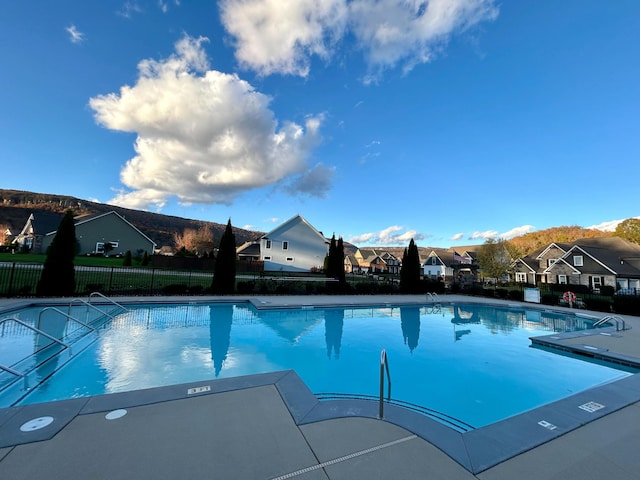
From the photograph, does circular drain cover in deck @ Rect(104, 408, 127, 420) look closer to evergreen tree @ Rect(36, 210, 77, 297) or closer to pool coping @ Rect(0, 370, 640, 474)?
pool coping @ Rect(0, 370, 640, 474)

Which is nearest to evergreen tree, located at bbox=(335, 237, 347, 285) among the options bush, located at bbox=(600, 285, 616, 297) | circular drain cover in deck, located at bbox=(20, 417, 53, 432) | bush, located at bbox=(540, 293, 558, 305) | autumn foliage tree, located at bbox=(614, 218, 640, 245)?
bush, located at bbox=(540, 293, 558, 305)

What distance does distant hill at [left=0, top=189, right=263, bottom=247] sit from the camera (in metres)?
58.7

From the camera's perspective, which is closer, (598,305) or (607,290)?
(598,305)

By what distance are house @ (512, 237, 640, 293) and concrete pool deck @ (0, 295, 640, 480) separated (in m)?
31.8

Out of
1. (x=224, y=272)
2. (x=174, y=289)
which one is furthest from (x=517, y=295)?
(x=174, y=289)

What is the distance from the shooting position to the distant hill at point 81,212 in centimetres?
5866

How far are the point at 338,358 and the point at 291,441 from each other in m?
4.99

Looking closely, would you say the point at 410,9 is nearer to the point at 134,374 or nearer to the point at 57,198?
the point at 134,374

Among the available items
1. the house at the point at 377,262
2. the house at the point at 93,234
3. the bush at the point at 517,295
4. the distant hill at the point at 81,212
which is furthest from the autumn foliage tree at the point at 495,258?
the distant hill at the point at 81,212

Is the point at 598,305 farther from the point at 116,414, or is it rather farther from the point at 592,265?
the point at 116,414

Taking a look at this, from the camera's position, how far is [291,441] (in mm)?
2910

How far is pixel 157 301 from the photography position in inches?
522

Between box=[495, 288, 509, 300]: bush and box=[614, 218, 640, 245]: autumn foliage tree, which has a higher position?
box=[614, 218, 640, 245]: autumn foliage tree

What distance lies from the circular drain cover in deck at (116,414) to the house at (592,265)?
35619 mm
